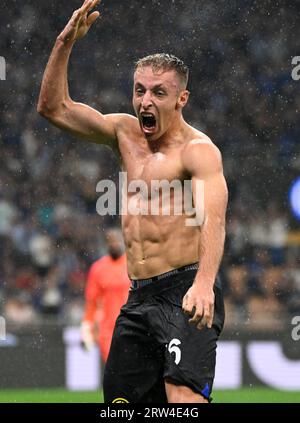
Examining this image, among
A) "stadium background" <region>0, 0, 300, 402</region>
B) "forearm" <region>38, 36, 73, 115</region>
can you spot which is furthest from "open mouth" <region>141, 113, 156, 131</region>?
"stadium background" <region>0, 0, 300, 402</region>

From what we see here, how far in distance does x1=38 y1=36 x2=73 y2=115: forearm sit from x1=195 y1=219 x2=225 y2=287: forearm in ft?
3.53

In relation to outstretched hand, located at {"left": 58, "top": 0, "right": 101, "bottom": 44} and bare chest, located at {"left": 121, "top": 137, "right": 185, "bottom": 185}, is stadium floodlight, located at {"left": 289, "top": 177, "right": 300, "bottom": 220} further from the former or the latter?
outstretched hand, located at {"left": 58, "top": 0, "right": 101, "bottom": 44}

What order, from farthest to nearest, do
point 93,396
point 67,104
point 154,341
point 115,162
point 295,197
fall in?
point 115,162 → point 295,197 → point 93,396 → point 67,104 → point 154,341

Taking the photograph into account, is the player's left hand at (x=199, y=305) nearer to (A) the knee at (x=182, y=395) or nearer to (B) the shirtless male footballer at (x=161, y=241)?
(B) the shirtless male footballer at (x=161, y=241)

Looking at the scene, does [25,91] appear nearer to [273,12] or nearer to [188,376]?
[273,12]

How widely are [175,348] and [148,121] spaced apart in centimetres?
114

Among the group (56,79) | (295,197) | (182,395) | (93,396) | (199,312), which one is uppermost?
(56,79)

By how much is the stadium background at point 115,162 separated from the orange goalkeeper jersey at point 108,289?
172 cm

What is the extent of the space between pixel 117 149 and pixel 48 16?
374 inches

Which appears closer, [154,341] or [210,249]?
[210,249]

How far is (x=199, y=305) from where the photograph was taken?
5027 mm

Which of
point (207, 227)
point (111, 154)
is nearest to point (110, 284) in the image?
point (111, 154)

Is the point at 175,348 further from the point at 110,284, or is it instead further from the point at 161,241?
the point at 110,284

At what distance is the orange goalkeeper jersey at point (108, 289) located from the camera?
35.2 feet
